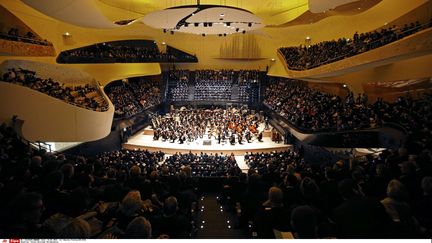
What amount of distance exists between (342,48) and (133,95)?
15.5m

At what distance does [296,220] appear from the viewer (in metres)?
2.65

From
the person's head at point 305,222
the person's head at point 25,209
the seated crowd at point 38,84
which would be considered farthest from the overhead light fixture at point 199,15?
the person's head at point 305,222

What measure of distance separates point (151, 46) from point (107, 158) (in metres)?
17.3

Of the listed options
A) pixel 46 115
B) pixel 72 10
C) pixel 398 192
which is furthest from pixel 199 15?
pixel 398 192

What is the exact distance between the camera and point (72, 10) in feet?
40.7

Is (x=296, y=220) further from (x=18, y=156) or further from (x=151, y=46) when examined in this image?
(x=151, y=46)

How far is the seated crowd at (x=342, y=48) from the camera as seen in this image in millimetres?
11508

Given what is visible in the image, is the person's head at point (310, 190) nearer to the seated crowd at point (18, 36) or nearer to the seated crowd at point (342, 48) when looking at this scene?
the seated crowd at point (342, 48)

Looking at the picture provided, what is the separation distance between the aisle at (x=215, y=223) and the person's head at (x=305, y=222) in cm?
210

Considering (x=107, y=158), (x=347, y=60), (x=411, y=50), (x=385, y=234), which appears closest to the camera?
(x=385, y=234)

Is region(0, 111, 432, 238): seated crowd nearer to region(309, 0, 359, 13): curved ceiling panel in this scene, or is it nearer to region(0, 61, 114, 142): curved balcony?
region(0, 61, 114, 142): curved balcony

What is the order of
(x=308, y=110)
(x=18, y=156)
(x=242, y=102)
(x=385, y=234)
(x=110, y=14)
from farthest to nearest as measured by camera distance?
(x=242, y=102) → (x=110, y=14) → (x=308, y=110) → (x=18, y=156) → (x=385, y=234)

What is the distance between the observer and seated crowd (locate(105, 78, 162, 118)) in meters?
20.4

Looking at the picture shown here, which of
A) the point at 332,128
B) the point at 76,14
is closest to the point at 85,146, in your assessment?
the point at 76,14
